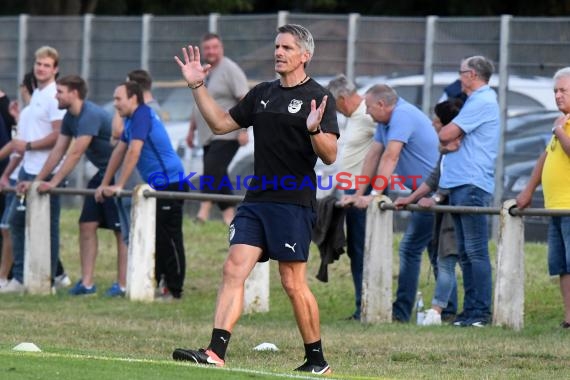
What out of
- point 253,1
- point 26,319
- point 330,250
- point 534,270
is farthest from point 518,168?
point 253,1

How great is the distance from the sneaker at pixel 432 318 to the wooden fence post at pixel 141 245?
10.4 ft

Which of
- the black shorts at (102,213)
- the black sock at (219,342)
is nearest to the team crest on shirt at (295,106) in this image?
the black sock at (219,342)

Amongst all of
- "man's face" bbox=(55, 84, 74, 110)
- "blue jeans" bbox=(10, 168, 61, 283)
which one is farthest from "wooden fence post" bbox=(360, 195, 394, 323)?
"blue jeans" bbox=(10, 168, 61, 283)

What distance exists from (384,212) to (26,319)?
10.8 ft

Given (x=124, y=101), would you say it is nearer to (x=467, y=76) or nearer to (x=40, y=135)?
(x=40, y=135)

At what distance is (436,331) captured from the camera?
1348 centimetres

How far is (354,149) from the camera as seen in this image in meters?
15.2

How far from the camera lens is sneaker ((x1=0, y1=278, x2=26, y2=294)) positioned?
1714cm

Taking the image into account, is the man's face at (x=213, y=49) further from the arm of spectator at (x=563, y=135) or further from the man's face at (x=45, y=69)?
the arm of spectator at (x=563, y=135)

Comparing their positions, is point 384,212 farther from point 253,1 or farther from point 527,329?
point 253,1

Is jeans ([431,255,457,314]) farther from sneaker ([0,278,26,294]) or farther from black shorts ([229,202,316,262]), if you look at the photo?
sneaker ([0,278,26,294])

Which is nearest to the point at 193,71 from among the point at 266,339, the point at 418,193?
the point at 266,339

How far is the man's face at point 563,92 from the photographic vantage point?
42.7 ft

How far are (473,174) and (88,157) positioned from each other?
4.72m
